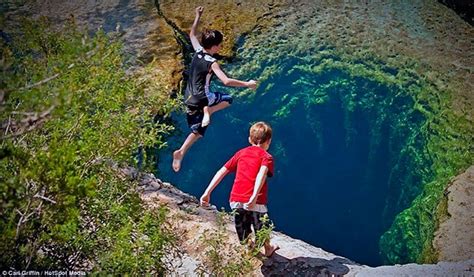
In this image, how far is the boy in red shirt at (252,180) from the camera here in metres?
3.51

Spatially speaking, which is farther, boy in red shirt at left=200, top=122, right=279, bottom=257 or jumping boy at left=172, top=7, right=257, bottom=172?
jumping boy at left=172, top=7, right=257, bottom=172

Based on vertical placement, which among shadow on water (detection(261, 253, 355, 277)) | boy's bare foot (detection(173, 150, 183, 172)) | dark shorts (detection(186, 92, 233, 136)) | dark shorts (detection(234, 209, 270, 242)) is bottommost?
shadow on water (detection(261, 253, 355, 277))

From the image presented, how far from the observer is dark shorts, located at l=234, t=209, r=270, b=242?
11.9 ft

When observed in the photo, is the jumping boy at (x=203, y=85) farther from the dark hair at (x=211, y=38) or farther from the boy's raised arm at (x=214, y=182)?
the boy's raised arm at (x=214, y=182)

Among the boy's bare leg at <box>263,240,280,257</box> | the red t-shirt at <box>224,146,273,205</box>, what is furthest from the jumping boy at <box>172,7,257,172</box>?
the boy's bare leg at <box>263,240,280,257</box>

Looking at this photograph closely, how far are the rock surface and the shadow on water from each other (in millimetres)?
1001

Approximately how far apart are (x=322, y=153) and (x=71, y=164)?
14.3ft

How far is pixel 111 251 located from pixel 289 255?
1.49 metres

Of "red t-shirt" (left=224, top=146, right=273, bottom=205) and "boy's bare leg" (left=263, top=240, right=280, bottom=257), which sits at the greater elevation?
"red t-shirt" (left=224, top=146, right=273, bottom=205)

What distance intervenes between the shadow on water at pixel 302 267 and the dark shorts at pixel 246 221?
312mm

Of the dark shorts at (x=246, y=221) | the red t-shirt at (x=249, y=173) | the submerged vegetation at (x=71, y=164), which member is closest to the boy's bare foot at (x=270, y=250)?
the dark shorts at (x=246, y=221)

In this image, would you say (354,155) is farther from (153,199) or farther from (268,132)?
(268,132)

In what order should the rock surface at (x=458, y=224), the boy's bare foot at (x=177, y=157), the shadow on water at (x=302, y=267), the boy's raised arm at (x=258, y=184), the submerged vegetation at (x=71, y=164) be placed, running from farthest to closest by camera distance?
1. the boy's bare foot at (x=177, y=157)
2. the rock surface at (x=458, y=224)
3. the shadow on water at (x=302, y=267)
4. the boy's raised arm at (x=258, y=184)
5. the submerged vegetation at (x=71, y=164)

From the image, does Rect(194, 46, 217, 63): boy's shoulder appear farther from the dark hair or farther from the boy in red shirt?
the boy in red shirt
